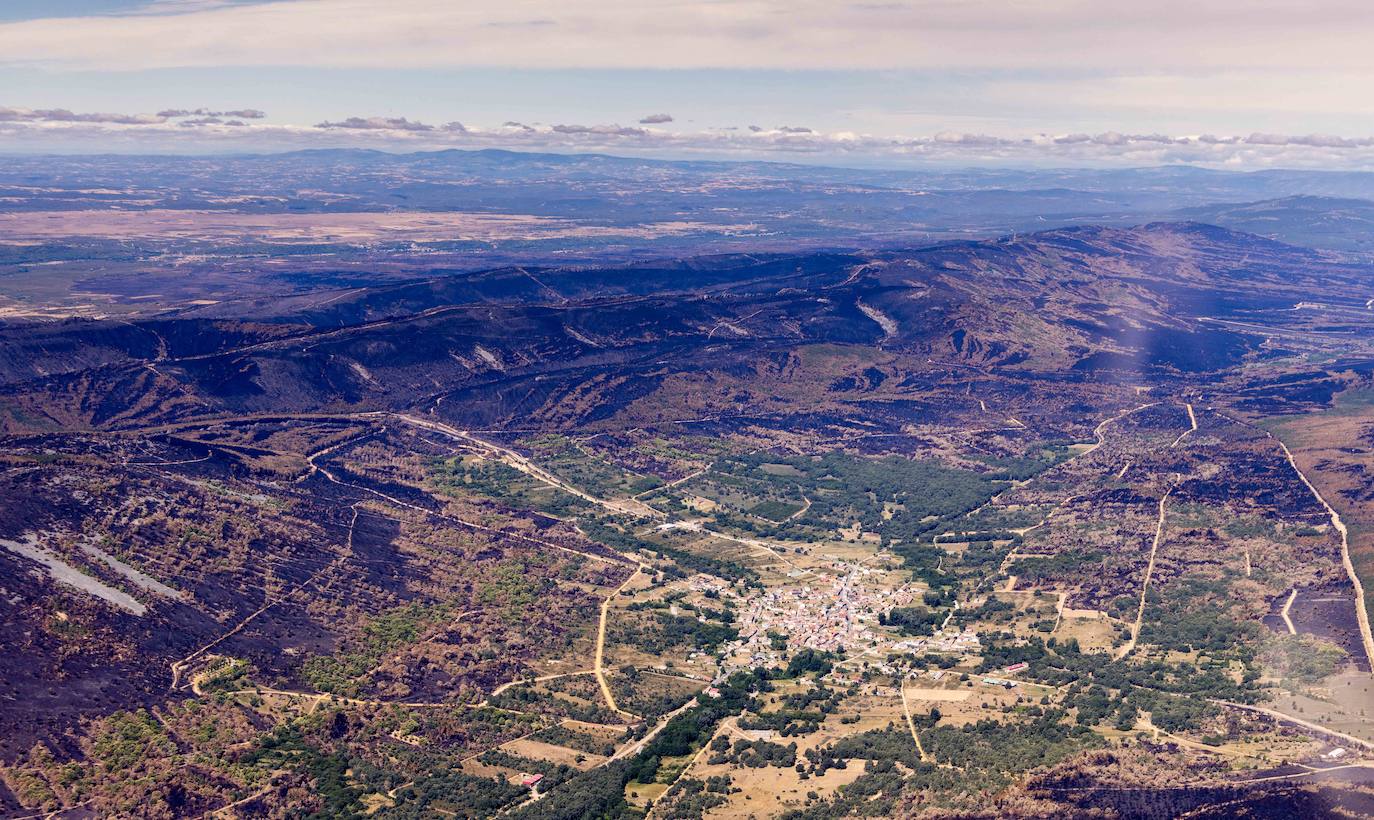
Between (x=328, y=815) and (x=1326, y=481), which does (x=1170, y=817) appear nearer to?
(x=328, y=815)

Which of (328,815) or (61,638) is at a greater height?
(61,638)

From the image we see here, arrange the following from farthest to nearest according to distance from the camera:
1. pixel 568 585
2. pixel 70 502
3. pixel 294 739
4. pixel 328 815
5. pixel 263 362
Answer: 1. pixel 263 362
2. pixel 568 585
3. pixel 70 502
4. pixel 294 739
5. pixel 328 815

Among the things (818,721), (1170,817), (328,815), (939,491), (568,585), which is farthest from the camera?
(939,491)

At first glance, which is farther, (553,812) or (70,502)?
(70,502)

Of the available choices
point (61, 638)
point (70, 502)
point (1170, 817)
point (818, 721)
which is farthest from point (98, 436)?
point (1170, 817)

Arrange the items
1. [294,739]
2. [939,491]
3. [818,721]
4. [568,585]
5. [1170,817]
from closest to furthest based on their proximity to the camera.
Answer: [1170,817]
[294,739]
[818,721]
[568,585]
[939,491]

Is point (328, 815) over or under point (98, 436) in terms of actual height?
under

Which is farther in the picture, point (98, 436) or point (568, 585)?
point (98, 436)

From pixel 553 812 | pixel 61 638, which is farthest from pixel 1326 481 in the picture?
pixel 61 638

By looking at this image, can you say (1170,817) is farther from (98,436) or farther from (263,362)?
(263,362)
